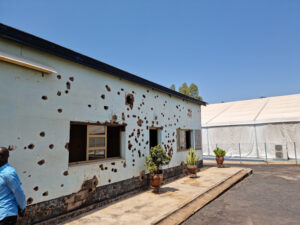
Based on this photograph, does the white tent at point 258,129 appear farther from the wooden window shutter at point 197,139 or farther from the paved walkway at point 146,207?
the paved walkway at point 146,207

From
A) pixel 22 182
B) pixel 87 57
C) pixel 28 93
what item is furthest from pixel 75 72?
pixel 22 182

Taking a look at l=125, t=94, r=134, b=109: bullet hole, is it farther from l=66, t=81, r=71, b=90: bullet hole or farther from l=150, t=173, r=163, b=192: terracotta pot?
l=150, t=173, r=163, b=192: terracotta pot

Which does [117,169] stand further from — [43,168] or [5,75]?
[5,75]

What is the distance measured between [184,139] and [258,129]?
10.3 meters

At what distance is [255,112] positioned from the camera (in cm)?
1844

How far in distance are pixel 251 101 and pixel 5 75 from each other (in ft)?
77.8

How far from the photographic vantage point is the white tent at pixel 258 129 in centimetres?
1505

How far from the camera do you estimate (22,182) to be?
358 cm

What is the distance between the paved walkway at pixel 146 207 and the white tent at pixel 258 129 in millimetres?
10989

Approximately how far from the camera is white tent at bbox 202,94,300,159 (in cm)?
1505

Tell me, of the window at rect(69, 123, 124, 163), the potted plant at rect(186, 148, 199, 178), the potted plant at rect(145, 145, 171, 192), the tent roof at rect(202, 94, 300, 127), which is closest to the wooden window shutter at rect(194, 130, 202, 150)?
the potted plant at rect(186, 148, 199, 178)

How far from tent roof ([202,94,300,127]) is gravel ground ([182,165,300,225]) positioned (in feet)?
33.0

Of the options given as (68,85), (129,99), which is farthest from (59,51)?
(129,99)

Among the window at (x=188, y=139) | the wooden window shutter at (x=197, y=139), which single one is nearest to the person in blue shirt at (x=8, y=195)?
the window at (x=188, y=139)
